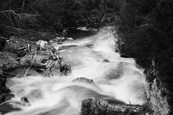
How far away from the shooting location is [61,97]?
9.91 m

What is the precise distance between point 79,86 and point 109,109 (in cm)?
326

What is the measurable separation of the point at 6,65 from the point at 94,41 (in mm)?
7180

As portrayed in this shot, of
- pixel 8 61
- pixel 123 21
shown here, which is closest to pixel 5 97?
pixel 8 61

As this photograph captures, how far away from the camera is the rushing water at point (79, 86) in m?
9.23

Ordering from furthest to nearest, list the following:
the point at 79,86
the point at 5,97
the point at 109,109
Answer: the point at 79,86 → the point at 5,97 → the point at 109,109

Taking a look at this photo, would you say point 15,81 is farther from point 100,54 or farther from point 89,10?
point 89,10

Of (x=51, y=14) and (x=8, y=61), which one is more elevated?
(x=51, y=14)

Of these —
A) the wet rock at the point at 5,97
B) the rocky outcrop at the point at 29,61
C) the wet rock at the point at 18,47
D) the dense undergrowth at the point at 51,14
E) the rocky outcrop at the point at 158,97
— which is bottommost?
the wet rock at the point at 5,97

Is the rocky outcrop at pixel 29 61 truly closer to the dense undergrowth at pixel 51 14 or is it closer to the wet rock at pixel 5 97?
the wet rock at pixel 5 97

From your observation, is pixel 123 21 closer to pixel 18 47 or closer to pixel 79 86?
pixel 79 86

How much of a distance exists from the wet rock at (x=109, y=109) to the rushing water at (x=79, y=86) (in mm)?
1124

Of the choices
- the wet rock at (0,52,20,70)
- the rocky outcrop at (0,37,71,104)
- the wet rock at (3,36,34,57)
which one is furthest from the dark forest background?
the wet rock at (0,52,20,70)

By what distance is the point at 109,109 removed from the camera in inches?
288

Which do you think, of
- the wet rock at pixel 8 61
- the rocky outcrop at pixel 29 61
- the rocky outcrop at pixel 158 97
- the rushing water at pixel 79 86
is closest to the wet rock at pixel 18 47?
the rocky outcrop at pixel 29 61
